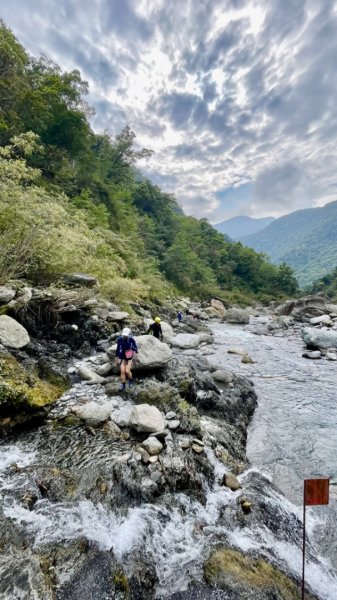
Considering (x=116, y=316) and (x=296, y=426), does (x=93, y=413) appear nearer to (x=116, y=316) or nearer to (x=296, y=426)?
(x=296, y=426)

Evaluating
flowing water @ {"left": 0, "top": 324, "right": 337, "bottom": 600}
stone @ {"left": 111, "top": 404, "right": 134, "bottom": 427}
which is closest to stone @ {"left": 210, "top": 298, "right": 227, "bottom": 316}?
flowing water @ {"left": 0, "top": 324, "right": 337, "bottom": 600}

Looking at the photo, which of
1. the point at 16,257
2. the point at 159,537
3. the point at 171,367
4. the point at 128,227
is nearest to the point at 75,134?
the point at 128,227

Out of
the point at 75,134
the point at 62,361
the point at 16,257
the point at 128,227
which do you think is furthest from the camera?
the point at 128,227

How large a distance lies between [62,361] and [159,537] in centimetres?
581

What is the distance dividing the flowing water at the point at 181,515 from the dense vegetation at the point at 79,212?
22.7 feet

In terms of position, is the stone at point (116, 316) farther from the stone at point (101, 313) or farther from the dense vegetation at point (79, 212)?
the dense vegetation at point (79, 212)

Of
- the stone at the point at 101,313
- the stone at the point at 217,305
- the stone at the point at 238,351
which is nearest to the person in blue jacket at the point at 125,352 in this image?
the stone at the point at 101,313

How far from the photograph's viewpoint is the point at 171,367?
8.48 metres

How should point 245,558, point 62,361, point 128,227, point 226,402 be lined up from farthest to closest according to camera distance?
1. point 128,227
2. point 62,361
3. point 226,402
4. point 245,558

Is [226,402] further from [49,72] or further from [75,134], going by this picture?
[49,72]

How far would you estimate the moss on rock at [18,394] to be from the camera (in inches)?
198

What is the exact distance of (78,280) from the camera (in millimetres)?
11859

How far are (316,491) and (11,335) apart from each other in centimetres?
733

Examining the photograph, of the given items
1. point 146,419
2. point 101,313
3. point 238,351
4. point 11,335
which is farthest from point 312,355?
point 11,335
